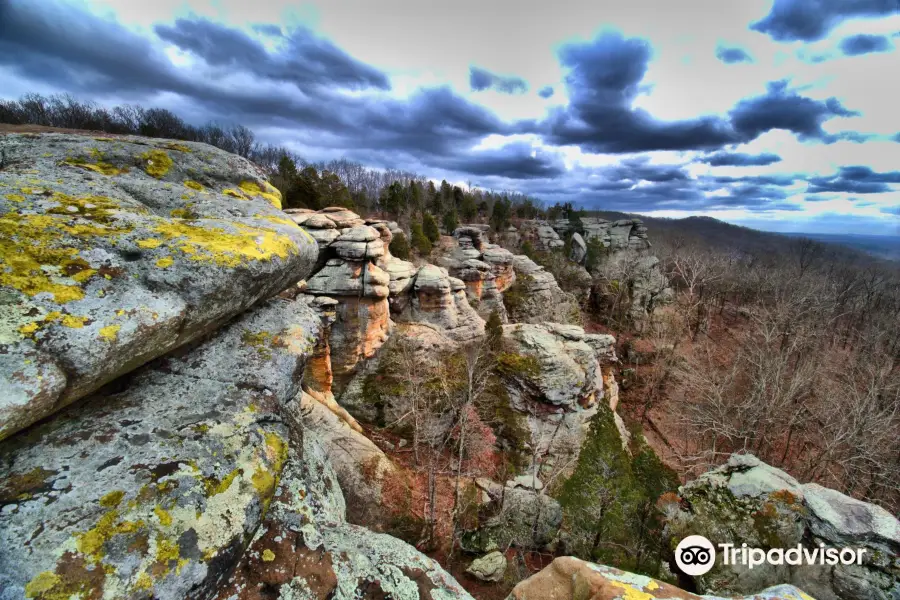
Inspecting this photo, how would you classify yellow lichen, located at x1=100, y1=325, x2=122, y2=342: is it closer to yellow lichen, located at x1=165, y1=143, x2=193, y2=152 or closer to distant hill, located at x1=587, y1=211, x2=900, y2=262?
yellow lichen, located at x1=165, y1=143, x2=193, y2=152

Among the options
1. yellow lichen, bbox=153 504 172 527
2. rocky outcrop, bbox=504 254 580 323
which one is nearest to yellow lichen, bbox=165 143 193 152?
yellow lichen, bbox=153 504 172 527

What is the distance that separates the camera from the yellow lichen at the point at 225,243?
3.81 meters

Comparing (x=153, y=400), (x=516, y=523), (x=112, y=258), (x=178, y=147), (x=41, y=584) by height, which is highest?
(x=178, y=147)

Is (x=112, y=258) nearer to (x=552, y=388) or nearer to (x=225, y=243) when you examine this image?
(x=225, y=243)

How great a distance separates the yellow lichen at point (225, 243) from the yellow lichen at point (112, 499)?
2.14 meters

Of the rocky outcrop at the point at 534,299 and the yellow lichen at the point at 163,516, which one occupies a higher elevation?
the yellow lichen at the point at 163,516

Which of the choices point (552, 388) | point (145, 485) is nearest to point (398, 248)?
point (552, 388)

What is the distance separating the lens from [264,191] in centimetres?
621

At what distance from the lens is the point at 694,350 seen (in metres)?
34.8

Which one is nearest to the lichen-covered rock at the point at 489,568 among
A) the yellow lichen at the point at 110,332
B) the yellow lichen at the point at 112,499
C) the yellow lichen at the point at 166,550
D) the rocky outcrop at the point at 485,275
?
the yellow lichen at the point at 166,550

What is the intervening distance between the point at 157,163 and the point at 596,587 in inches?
300

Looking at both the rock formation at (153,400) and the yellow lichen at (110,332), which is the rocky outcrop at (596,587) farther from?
the yellow lichen at (110,332)

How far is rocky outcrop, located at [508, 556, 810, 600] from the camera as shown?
334 cm

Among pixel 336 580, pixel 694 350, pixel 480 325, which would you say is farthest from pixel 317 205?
pixel 694 350
